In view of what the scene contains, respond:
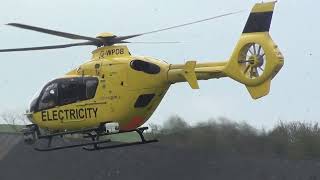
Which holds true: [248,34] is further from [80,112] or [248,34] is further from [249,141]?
[249,141]

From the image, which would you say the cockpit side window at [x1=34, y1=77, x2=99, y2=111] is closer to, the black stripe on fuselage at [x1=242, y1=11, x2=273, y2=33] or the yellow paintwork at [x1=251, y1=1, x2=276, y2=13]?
the black stripe on fuselage at [x1=242, y1=11, x2=273, y2=33]

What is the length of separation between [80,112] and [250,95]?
4.97 meters

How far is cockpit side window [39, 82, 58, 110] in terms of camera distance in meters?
21.6

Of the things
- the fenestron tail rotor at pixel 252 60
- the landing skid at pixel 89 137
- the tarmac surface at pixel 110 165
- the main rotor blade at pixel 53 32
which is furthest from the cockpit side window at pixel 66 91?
the tarmac surface at pixel 110 165

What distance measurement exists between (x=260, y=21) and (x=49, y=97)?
661cm

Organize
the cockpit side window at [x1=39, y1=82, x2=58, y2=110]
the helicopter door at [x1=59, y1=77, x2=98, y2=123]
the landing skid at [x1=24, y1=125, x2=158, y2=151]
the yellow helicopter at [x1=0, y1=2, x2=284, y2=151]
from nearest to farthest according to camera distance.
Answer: the yellow helicopter at [x1=0, y1=2, x2=284, y2=151] → the landing skid at [x1=24, y1=125, x2=158, y2=151] → the helicopter door at [x1=59, y1=77, x2=98, y2=123] → the cockpit side window at [x1=39, y1=82, x2=58, y2=110]

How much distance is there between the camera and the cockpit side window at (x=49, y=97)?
21625 mm

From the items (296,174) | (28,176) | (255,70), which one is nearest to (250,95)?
(255,70)

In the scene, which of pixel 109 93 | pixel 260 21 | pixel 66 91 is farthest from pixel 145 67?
pixel 260 21

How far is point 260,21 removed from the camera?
18406 mm

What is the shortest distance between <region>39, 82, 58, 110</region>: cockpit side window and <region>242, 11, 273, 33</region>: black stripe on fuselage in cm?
606

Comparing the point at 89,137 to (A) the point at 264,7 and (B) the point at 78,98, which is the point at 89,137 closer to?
(B) the point at 78,98

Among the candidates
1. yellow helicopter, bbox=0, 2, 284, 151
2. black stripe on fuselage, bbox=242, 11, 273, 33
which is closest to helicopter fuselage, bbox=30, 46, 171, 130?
yellow helicopter, bbox=0, 2, 284, 151

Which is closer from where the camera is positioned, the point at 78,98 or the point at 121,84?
the point at 121,84
